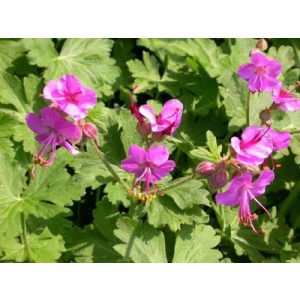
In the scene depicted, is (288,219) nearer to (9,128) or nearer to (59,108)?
(9,128)

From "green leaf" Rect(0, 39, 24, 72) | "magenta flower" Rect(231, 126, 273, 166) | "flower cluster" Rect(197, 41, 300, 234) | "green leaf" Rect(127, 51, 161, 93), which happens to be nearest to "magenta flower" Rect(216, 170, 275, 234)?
"flower cluster" Rect(197, 41, 300, 234)

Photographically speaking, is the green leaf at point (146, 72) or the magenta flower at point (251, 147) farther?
the green leaf at point (146, 72)

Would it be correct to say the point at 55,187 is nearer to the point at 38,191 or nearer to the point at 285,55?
the point at 38,191

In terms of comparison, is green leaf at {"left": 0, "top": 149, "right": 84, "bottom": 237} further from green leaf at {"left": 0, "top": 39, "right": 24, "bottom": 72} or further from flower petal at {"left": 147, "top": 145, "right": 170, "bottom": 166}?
green leaf at {"left": 0, "top": 39, "right": 24, "bottom": 72}

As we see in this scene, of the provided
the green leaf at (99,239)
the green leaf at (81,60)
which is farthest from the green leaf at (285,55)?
the green leaf at (99,239)

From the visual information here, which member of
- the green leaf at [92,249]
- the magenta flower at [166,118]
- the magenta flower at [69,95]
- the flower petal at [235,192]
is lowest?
the green leaf at [92,249]

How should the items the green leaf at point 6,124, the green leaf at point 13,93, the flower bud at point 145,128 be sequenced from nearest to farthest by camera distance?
the flower bud at point 145,128 < the green leaf at point 6,124 < the green leaf at point 13,93

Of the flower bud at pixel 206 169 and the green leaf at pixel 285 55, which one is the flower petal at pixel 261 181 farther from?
the green leaf at pixel 285 55
